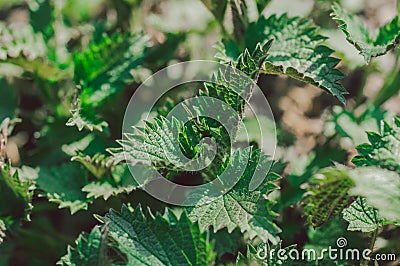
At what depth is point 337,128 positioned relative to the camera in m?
1.90

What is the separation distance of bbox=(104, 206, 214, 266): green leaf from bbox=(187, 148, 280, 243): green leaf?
4 centimetres

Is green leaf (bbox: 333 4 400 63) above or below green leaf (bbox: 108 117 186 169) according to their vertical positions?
above

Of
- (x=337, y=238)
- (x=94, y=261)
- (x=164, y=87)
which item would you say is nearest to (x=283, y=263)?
(x=337, y=238)

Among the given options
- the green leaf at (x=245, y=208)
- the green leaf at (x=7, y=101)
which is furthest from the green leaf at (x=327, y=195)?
the green leaf at (x=7, y=101)

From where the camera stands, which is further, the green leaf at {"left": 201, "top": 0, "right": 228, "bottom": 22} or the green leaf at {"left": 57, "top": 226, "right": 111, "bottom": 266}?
the green leaf at {"left": 201, "top": 0, "right": 228, "bottom": 22}

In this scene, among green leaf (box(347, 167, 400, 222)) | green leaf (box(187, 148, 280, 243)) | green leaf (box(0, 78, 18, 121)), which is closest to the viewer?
green leaf (box(347, 167, 400, 222))

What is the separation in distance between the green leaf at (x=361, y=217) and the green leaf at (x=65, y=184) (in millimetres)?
788

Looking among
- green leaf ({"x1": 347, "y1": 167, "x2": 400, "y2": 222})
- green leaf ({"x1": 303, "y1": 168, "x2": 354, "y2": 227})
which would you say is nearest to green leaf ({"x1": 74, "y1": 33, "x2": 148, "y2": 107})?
green leaf ({"x1": 303, "y1": 168, "x2": 354, "y2": 227})

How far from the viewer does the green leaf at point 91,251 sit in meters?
1.33

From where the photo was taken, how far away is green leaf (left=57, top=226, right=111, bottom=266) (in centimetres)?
133

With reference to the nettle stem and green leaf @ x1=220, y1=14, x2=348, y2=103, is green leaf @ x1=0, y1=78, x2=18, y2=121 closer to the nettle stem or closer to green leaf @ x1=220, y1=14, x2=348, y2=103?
green leaf @ x1=220, y1=14, x2=348, y2=103

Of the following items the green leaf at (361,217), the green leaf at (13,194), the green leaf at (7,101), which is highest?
the green leaf at (7,101)

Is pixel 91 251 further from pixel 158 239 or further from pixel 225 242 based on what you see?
pixel 225 242

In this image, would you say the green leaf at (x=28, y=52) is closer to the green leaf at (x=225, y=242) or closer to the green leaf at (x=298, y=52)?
the green leaf at (x=298, y=52)
